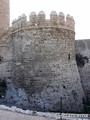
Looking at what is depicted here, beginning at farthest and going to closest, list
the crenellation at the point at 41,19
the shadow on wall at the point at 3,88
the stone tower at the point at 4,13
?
the stone tower at the point at 4,13, the shadow on wall at the point at 3,88, the crenellation at the point at 41,19

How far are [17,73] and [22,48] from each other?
1.21 meters

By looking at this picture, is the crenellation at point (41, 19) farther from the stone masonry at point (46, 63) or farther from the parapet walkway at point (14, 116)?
the parapet walkway at point (14, 116)

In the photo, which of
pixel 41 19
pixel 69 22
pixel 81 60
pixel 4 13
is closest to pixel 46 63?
pixel 41 19

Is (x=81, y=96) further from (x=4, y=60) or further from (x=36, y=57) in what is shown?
(x=4, y=60)

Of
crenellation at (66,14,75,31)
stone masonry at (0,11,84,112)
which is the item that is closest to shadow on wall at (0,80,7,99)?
stone masonry at (0,11,84,112)

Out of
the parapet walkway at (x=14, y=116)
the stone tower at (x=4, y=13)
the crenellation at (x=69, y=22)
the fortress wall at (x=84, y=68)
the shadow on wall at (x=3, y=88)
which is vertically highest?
the stone tower at (x=4, y=13)

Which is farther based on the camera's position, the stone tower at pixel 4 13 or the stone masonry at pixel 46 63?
the stone tower at pixel 4 13

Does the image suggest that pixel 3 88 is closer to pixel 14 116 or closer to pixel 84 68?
pixel 84 68

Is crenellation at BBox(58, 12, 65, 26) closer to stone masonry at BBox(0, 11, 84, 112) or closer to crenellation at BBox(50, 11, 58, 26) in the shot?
stone masonry at BBox(0, 11, 84, 112)

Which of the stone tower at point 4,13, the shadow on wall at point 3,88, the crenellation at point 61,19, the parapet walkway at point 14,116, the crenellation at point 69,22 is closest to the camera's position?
the parapet walkway at point 14,116

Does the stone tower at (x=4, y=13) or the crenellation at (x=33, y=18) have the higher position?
the stone tower at (x=4, y=13)

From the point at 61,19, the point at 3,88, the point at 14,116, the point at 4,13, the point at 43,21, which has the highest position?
the point at 4,13

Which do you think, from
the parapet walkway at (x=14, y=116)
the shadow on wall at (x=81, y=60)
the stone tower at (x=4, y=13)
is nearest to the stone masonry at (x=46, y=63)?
the shadow on wall at (x=81, y=60)

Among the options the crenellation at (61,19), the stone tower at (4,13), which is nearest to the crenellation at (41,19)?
the crenellation at (61,19)
